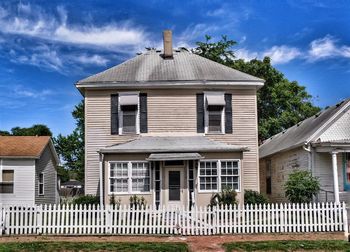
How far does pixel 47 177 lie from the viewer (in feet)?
95.3

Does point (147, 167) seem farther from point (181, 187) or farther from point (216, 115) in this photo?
point (216, 115)

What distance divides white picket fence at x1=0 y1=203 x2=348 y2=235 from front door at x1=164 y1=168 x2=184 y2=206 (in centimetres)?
427

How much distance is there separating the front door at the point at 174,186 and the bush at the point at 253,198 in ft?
10.1

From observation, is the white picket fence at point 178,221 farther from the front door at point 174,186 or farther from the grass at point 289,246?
the front door at point 174,186

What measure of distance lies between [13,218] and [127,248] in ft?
16.7

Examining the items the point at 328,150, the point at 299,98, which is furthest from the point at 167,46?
the point at 299,98

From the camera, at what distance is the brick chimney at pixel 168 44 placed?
2602 cm

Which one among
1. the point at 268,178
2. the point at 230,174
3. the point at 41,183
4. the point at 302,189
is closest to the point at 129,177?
the point at 230,174

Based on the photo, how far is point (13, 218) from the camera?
54.0ft

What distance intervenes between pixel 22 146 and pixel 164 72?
9167mm

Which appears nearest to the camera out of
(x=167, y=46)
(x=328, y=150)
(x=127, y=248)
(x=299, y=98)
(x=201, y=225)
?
(x=127, y=248)

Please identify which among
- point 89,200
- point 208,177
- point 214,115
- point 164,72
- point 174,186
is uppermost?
point 164,72

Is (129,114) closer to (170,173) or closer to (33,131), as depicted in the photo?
(170,173)

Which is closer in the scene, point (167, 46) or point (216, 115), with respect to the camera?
point (216, 115)
